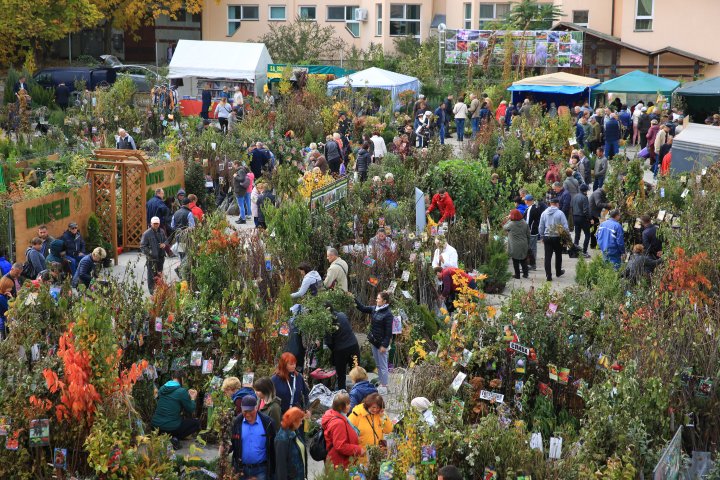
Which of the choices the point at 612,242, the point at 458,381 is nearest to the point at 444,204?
the point at 612,242

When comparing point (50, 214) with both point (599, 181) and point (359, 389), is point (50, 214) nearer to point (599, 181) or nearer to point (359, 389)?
point (359, 389)

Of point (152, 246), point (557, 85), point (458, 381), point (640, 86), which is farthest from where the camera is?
point (557, 85)

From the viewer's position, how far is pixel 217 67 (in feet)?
110

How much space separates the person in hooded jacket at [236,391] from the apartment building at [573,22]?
95.4 ft

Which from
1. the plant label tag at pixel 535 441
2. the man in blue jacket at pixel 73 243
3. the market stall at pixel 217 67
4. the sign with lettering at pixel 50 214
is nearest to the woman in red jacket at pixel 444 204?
the man in blue jacket at pixel 73 243

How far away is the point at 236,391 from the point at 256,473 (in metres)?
1.07

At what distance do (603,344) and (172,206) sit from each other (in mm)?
10372

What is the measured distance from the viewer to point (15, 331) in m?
10.3

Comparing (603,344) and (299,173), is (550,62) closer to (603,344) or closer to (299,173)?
(299,173)

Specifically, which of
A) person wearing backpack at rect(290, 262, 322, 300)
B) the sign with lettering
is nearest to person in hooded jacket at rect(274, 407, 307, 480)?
person wearing backpack at rect(290, 262, 322, 300)

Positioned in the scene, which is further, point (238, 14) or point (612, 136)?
point (238, 14)

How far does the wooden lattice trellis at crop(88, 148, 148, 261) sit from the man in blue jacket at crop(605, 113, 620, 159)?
35.7 ft

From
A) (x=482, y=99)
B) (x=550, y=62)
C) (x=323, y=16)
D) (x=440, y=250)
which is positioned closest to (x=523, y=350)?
(x=440, y=250)

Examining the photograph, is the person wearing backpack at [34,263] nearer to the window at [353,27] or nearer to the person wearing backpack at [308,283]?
the person wearing backpack at [308,283]
